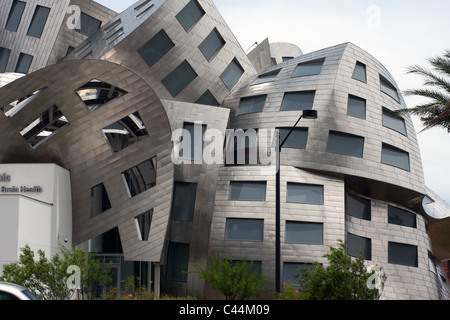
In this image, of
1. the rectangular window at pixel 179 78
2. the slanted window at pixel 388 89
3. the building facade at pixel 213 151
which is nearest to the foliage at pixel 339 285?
the building facade at pixel 213 151

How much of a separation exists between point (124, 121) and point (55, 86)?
5.81 m

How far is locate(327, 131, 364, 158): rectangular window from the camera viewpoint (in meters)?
35.8

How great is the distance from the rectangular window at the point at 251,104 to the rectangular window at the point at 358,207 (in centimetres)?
755

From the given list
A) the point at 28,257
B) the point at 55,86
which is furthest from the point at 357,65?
the point at 28,257

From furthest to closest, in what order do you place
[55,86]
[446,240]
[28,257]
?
[446,240]
[55,86]
[28,257]

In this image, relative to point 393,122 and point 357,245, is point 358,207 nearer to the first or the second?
point 357,245

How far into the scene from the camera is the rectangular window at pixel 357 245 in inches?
1374

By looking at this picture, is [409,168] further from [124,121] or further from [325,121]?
[124,121]

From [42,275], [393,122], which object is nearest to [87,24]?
[393,122]

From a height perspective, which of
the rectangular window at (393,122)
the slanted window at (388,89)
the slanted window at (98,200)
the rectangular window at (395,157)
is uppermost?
the slanted window at (388,89)

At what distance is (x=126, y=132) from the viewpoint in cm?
3906

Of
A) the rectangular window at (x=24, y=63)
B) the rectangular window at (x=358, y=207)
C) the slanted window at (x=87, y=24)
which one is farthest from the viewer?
the slanted window at (x=87, y=24)

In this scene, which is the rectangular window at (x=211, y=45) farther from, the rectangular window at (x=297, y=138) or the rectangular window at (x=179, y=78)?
the rectangular window at (x=297, y=138)

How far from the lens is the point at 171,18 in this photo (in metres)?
37.5
